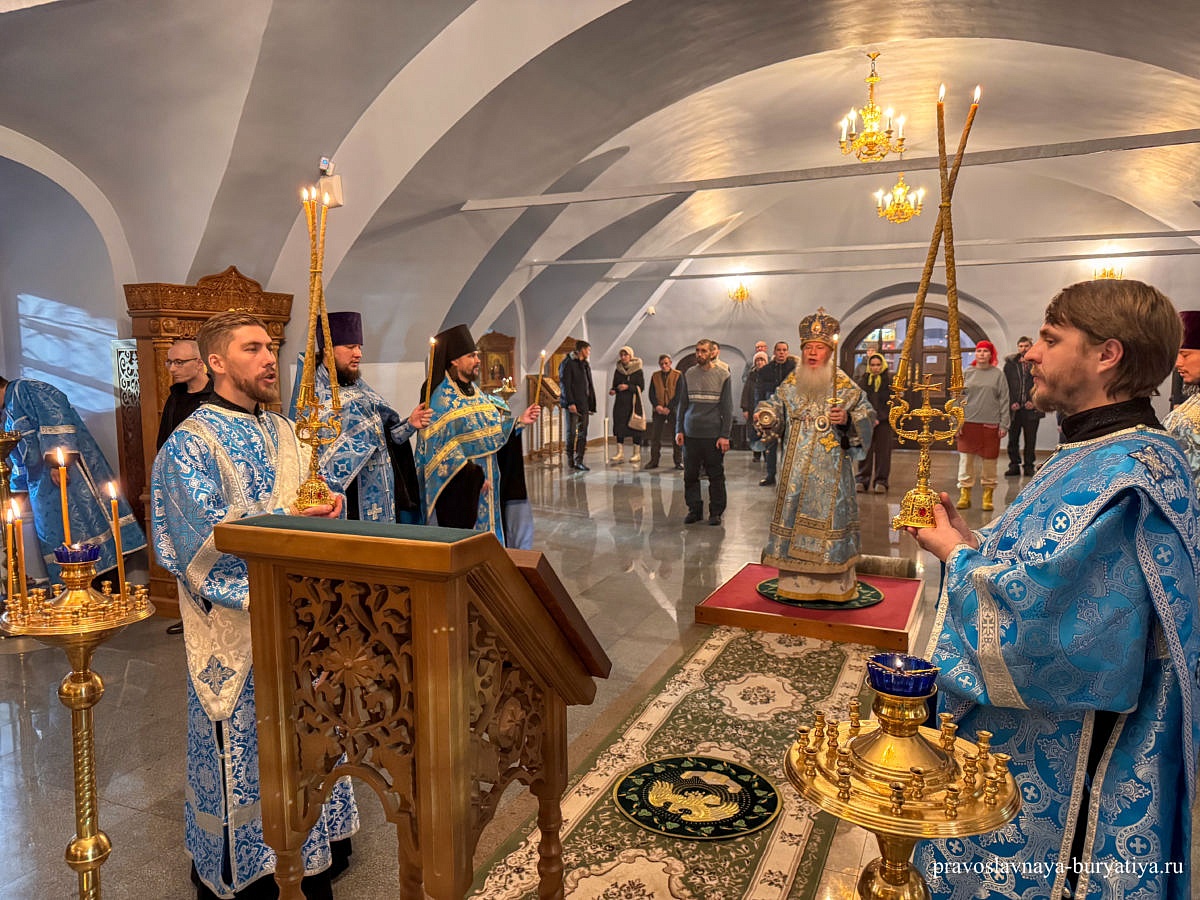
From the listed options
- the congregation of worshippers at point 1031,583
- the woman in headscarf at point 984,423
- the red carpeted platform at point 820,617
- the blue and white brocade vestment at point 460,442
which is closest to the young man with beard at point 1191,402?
the congregation of worshippers at point 1031,583

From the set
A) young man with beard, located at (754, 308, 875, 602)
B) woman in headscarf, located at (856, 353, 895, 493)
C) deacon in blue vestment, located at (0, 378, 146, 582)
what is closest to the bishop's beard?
young man with beard, located at (754, 308, 875, 602)

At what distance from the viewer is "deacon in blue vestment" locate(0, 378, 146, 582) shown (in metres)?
5.45

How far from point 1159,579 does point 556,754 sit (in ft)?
3.69

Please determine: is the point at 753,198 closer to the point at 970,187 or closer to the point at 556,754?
the point at 970,187

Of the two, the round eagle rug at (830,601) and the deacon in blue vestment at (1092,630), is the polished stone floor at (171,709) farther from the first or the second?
the deacon in blue vestment at (1092,630)

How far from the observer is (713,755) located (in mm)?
3303

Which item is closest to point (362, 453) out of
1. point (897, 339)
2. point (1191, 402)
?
point (1191, 402)

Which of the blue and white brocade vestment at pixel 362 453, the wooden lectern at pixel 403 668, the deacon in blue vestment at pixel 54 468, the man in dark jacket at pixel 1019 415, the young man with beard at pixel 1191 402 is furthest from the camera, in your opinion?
the man in dark jacket at pixel 1019 415

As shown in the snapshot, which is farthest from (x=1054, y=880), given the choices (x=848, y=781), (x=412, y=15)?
(x=412, y=15)

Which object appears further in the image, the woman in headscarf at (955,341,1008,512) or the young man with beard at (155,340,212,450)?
the woman in headscarf at (955,341,1008,512)

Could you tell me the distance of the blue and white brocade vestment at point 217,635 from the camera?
228 centimetres

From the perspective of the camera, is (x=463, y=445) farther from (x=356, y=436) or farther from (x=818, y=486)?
(x=818, y=486)

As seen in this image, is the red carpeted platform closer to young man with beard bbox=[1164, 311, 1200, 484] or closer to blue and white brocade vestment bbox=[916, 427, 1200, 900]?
young man with beard bbox=[1164, 311, 1200, 484]

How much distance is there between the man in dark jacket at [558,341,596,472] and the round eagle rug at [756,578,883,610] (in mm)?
6781
